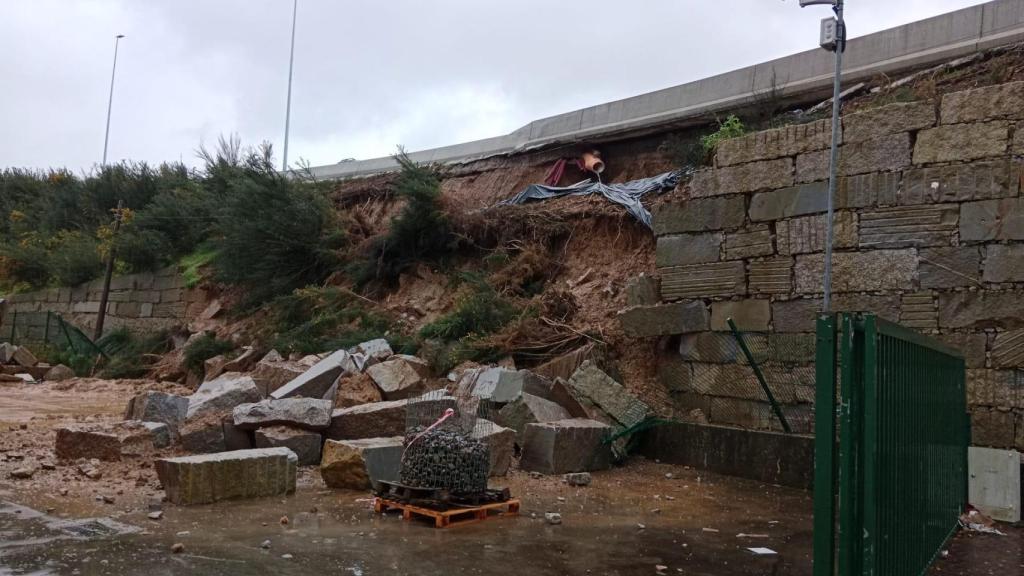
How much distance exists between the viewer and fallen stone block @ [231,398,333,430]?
832 cm

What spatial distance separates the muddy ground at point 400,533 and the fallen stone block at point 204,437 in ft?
1.71

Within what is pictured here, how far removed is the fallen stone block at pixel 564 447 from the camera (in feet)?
28.1

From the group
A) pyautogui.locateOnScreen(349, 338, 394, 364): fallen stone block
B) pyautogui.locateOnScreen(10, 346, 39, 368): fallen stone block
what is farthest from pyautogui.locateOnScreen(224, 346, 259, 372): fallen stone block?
pyautogui.locateOnScreen(10, 346, 39, 368): fallen stone block

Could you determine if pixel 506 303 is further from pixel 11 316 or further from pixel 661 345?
pixel 11 316

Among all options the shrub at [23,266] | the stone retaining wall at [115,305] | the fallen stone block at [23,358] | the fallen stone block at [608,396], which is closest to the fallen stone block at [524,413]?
the fallen stone block at [608,396]

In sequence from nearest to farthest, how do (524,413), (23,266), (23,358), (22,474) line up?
(22,474) → (524,413) → (23,358) → (23,266)

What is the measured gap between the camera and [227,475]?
6.80 m

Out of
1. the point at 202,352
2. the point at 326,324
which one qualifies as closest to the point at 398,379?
the point at 326,324

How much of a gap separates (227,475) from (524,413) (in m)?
3.51

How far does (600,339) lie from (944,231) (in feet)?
15.5

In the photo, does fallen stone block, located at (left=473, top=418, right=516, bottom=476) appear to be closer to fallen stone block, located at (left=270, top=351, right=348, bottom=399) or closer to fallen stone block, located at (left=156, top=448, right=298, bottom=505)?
fallen stone block, located at (left=156, top=448, right=298, bottom=505)

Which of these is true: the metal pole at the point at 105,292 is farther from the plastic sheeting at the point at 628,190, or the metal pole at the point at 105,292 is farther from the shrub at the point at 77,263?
the plastic sheeting at the point at 628,190

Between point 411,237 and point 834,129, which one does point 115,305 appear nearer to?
point 411,237

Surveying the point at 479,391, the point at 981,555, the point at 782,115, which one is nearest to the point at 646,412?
the point at 479,391
